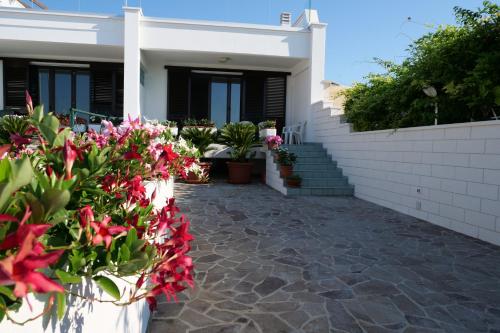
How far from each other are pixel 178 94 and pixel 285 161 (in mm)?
5421

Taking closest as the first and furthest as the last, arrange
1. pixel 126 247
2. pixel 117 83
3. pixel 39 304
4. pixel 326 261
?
pixel 39 304 → pixel 126 247 → pixel 326 261 → pixel 117 83

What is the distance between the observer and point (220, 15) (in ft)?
38.4

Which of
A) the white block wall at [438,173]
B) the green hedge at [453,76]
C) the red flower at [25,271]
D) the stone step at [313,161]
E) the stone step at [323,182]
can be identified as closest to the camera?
the red flower at [25,271]

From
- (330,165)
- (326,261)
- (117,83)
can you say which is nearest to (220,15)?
(117,83)

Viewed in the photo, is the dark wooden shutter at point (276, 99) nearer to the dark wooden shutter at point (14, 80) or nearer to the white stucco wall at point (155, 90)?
the white stucco wall at point (155, 90)

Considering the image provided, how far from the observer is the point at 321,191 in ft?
28.1

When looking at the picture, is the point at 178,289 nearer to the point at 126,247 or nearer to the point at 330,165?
the point at 126,247

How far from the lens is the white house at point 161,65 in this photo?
10453 mm

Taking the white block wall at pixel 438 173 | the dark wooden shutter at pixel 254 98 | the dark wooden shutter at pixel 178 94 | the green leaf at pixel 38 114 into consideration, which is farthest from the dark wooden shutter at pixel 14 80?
the green leaf at pixel 38 114

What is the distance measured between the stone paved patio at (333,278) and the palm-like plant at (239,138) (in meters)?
4.79

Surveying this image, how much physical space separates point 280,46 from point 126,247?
10.9m

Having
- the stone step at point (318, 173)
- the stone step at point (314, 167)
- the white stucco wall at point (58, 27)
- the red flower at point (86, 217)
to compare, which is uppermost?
the white stucco wall at point (58, 27)

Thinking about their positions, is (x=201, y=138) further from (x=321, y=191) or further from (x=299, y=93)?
(x=321, y=191)

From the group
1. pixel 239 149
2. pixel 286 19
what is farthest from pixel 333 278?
pixel 286 19
